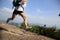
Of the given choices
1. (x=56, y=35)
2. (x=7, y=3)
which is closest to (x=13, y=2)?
(x=7, y=3)

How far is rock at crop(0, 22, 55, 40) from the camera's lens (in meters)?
4.88

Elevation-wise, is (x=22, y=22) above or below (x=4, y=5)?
below

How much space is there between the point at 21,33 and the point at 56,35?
0.77 m

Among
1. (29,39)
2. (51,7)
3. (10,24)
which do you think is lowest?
(29,39)

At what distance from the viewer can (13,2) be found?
4.93 meters

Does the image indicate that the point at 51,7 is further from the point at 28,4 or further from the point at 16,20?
the point at 16,20

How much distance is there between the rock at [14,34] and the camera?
488cm

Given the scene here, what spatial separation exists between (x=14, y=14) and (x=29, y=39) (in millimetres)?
638

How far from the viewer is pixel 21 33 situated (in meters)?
4.96

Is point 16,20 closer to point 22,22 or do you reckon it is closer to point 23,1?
point 22,22

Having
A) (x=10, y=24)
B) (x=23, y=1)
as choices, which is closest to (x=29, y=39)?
(x=10, y=24)

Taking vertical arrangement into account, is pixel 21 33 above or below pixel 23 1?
below

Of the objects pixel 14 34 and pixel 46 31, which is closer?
pixel 14 34

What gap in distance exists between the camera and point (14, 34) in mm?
4906
